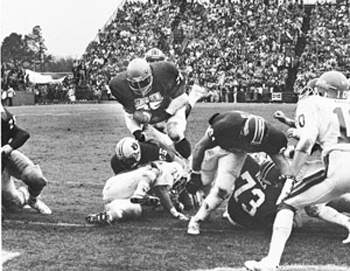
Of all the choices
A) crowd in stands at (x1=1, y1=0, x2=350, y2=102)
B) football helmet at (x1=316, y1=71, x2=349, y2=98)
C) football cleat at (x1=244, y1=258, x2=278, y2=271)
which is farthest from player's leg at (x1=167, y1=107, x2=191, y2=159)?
crowd in stands at (x1=1, y1=0, x2=350, y2=102)

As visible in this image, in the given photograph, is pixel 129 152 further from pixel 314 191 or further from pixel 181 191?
pixel 314 191

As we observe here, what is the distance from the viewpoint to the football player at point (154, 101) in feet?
19.0

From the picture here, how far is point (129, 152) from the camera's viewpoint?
5.06 m

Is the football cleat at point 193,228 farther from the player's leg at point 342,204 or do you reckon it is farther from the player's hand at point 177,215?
the player's leg at point 342,204

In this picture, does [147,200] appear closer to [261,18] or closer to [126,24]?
[126,24]

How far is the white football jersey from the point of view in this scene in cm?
390

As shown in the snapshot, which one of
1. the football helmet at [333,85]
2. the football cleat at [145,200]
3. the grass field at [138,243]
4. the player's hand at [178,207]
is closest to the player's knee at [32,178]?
the grass field at [138,243]

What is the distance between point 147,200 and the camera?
498 cm

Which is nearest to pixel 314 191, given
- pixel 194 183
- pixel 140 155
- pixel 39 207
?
pixel 194 183

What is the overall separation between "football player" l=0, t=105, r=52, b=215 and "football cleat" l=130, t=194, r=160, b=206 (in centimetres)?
80

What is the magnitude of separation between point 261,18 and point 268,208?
1765 centimetres

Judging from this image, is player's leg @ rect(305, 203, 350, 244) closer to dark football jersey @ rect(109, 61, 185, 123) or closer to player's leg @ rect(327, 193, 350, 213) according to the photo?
player's leg @ rect(327, 193, 350, 213)

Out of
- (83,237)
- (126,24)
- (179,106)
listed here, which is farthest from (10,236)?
(126,24)

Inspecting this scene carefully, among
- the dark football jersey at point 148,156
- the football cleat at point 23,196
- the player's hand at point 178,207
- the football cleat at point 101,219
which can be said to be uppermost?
the dark football jersey at point 148,156
